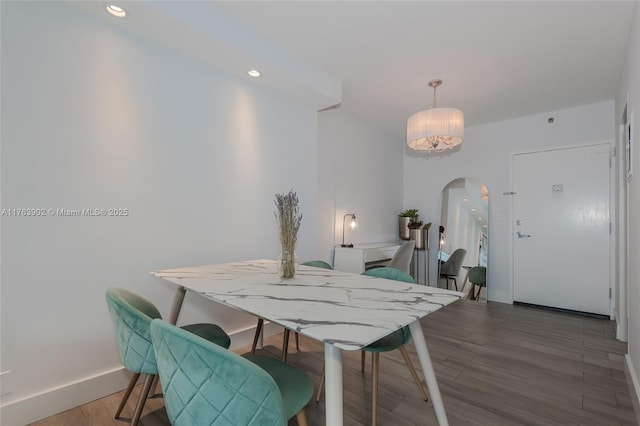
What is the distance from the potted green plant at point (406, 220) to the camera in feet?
16.2

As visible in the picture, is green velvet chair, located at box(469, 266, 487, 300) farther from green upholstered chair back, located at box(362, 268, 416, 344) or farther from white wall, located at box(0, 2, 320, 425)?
white wall, located at box(0, 2, 320, 425)

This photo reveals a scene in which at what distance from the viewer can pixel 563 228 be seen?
3.79 meters

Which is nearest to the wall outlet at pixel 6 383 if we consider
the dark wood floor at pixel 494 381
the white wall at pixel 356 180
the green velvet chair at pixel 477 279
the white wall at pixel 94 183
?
the white wall at pixel 94 183

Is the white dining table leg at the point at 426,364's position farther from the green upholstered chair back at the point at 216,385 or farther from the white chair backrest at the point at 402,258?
the white chair backrest at the point at 402,258

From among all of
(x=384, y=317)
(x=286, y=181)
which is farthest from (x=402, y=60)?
(x=384, y=317)

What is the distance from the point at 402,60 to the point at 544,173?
2.70 m

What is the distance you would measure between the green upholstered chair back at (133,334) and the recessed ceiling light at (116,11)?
1694 mm

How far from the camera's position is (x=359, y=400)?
73.3 inches

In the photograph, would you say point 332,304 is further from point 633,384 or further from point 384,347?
point 633,384

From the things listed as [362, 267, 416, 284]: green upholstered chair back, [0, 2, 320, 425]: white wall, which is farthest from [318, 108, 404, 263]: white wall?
[362, 267, 416, 284]: green upholstered chair back

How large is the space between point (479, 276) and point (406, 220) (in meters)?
1.36

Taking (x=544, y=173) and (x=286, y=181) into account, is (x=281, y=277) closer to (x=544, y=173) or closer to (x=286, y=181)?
(x=286, y=181)

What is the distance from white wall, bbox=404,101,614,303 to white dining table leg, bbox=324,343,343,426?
4.20 metres

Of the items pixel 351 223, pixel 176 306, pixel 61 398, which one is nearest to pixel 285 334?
pixel 176 306
